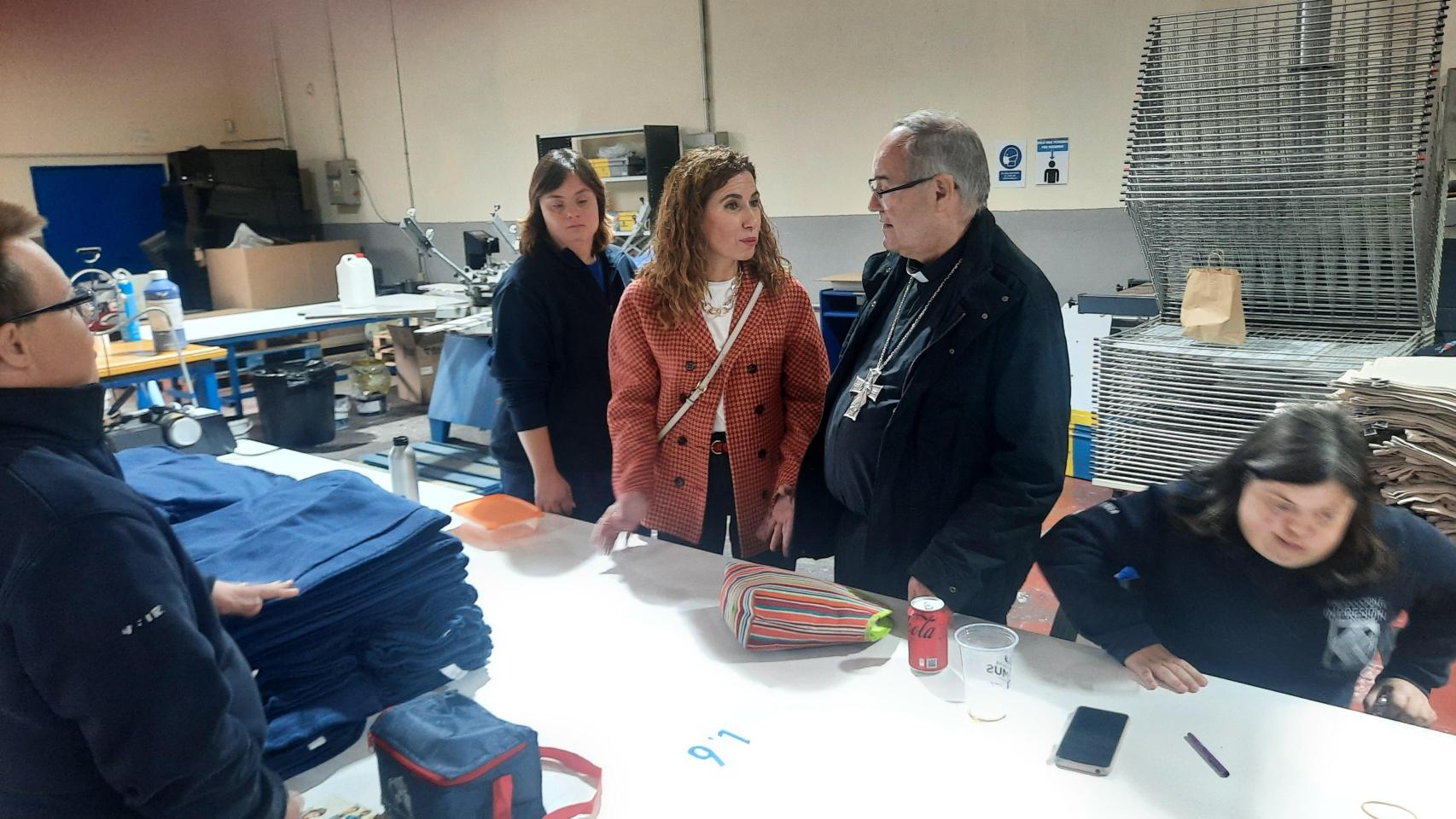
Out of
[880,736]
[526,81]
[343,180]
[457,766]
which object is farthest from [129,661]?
[343,180]

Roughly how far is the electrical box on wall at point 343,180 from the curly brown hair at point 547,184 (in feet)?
20.5

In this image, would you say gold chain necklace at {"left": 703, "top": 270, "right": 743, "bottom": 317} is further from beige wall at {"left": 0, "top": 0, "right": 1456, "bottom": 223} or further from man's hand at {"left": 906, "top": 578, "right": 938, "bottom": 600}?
beige wall at {"left": 0, "top": 0, "right": 1456, "bottom": 223}

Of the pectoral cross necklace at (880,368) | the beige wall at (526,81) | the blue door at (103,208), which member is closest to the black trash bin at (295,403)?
the beige wall at (526,81)

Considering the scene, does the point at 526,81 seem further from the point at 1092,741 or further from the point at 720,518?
the point at 1092,741

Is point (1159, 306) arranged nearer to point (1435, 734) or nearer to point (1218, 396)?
point (1218, 396)

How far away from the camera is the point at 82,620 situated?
2.44 ft

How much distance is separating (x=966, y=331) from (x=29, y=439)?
1149mm

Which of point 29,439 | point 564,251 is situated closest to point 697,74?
point 564,251

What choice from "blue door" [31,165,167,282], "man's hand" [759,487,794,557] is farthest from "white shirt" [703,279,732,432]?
"blue door" [31,165,167,282]

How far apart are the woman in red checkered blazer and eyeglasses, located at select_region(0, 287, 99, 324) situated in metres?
1.01

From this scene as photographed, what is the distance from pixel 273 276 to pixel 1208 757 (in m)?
7.39

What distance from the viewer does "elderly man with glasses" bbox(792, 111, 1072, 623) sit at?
1398 millimetres

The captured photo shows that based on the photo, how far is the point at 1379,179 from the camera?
5.96 feet

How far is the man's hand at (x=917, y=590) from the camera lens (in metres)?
1.40
